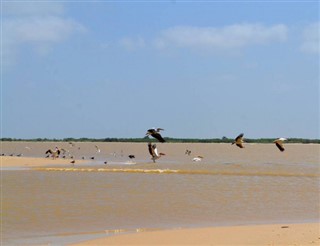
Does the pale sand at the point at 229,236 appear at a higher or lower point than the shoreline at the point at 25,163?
lower

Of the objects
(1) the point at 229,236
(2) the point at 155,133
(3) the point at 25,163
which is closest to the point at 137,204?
(1) the point at 229,236

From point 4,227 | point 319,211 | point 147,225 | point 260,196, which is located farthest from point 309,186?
point 4,227

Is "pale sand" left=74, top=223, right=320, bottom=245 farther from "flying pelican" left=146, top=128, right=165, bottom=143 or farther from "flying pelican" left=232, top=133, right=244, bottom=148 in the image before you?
"flying pelican" left=146, top=128, right=165, bottom=143

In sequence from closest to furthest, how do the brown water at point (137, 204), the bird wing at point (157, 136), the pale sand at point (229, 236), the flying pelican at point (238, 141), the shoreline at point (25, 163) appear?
the bird wing at point (157, 136), the pale sand at point (229, 236), the flying pelican at point (238, 141), the brown water at point (137, 204), the shoreline at point (25, 163)

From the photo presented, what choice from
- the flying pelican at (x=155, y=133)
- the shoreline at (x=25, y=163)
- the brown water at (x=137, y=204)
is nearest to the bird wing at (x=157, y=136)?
the flying pelican at (x=155, y=133)

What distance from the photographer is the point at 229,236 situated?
1246 cm

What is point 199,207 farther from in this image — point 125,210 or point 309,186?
point 309,186

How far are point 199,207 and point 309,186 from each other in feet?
28.5

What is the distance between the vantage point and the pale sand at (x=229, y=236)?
1148 centimetres

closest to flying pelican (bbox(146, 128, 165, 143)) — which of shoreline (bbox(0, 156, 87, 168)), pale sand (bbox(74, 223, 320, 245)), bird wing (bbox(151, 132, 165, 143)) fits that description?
bird wing (bbox(151, 132, 165, 143))

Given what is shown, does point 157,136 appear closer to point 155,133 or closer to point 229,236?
point 155,133

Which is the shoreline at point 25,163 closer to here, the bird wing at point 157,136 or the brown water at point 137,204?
the brown water at point 137,204

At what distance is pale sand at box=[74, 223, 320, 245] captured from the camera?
37.7 ft

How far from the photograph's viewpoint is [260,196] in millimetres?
21047
